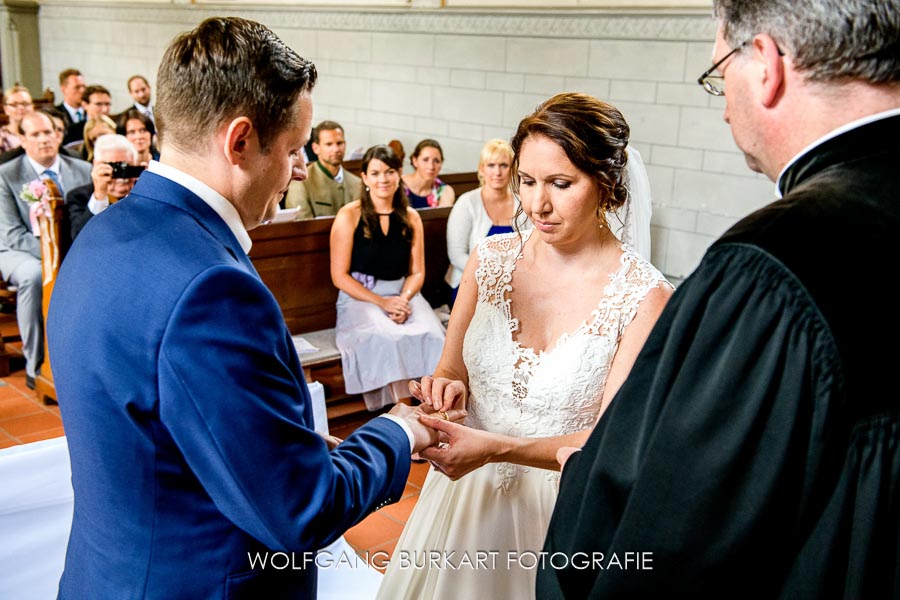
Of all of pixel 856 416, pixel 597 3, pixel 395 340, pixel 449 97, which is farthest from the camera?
pixel 449 97

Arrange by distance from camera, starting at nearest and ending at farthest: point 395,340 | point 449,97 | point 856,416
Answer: point 856,416 < point 395,340 < point 449,97

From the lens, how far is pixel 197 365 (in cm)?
119

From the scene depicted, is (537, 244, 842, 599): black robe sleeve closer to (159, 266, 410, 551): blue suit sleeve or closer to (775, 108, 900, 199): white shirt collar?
(775, 108, 900, 199): white shirt collar

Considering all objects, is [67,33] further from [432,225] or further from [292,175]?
[292,175]

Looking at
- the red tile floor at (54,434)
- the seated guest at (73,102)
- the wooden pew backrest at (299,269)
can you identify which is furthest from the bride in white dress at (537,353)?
the seated guest at (73,102)

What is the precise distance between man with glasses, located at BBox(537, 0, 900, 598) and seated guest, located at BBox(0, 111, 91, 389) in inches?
191

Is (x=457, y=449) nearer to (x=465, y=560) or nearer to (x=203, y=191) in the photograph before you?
(x=465, y=560)

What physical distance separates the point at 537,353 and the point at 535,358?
24mm

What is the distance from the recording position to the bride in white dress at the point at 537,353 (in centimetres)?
213

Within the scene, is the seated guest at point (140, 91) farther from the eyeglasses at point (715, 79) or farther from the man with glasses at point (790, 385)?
the man with glasses at point (790, 385)

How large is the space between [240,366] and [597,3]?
6895 millimetres

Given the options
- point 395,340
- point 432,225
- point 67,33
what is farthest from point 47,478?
point 67,33

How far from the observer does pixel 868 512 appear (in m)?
1.00

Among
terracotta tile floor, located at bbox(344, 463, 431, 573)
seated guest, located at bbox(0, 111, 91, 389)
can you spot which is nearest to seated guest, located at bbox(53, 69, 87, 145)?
seated guest, located at bbox(0, 111, 91, 389)
